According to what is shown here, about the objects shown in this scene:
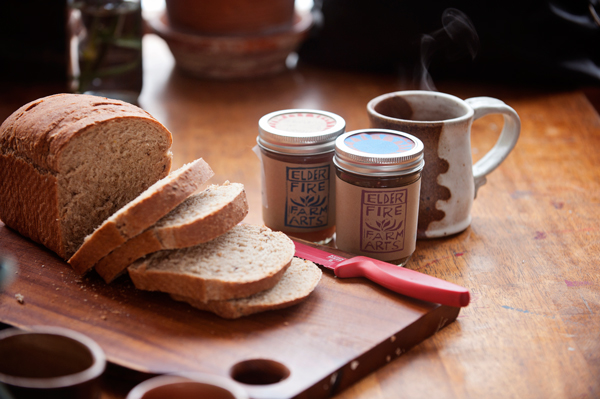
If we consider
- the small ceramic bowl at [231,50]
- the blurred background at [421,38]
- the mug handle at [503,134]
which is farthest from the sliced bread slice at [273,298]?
the small ceramic bowl at [231,50]

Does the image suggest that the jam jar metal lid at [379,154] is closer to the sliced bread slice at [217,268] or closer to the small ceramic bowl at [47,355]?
the sliced bread slice at [217,268]

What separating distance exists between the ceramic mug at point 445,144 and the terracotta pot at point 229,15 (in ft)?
5.03

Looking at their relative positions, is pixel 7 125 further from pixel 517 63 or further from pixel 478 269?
pixel 517 63

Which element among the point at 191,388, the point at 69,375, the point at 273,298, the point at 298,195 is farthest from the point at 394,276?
the point at 69,375

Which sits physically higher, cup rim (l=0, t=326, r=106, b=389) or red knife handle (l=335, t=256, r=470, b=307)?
cup rim (l=0, t=326, r=106, b=389)

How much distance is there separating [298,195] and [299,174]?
73 mm

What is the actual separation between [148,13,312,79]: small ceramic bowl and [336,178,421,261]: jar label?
5.91 ft

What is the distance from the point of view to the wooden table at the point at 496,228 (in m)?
1.45

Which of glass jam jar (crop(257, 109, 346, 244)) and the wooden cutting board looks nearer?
the wooden cutting board

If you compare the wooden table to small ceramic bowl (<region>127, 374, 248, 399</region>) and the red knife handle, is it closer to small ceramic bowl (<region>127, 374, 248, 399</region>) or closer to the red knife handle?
the red knife handle

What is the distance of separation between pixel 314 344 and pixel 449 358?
343mm

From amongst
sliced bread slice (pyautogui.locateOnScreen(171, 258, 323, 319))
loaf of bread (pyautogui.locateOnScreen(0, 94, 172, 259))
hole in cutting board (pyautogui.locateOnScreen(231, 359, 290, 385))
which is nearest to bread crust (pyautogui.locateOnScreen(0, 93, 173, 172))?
loaf of bread (pyautogui.locateOnScreen(0, 94, 172, 259))

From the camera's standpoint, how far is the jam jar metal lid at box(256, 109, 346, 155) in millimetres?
1898

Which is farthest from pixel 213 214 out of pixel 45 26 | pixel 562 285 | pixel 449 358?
pixel 45 26
